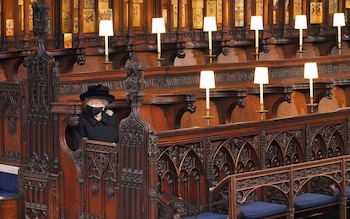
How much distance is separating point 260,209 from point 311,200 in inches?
28.6

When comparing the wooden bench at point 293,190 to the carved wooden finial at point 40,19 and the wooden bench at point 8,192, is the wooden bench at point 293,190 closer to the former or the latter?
the wooden bench at point 8,192

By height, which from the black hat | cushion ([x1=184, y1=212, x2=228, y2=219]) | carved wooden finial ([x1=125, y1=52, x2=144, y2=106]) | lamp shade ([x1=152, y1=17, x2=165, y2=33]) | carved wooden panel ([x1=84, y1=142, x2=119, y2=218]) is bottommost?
cushion ([x1=184, y1=212, x2=228, y2=219])

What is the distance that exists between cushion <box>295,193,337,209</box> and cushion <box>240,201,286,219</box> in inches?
11.2

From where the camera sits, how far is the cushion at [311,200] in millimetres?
10891

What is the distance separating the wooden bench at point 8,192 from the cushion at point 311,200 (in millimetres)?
2707

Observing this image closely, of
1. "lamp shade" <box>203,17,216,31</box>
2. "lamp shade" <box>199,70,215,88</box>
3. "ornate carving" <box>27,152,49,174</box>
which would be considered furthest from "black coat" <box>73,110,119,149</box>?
"lamp shade" <box>203,17,216,31</box>

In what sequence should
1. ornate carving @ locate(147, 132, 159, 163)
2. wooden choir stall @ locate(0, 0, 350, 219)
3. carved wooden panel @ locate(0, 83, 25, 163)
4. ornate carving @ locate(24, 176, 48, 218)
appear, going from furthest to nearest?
carved wooden panel @ locate(0, 83, 25, 163), ornate carving @ locate(24, 176, 48, 218), wooden choir stall @ locate(0, 0, 350, 219), ornate carving @ locate(147, 132, 159, 163)

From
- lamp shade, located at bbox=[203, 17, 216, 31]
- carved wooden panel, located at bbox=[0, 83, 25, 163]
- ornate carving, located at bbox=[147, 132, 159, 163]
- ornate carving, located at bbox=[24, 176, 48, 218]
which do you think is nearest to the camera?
ornate carving, located at bbox=[147, 132, 159, 163]

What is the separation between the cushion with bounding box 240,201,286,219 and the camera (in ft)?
33.9

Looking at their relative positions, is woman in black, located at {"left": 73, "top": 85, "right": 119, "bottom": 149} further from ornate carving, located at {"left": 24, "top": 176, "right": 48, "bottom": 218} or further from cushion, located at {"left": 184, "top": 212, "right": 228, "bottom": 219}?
cushion, located at {"left": 184, "top": 212, "right": 228, "bottom": 219}

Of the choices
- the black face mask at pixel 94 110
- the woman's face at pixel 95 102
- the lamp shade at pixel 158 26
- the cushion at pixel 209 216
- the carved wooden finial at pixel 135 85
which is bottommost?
the cushion at pixel 209 216

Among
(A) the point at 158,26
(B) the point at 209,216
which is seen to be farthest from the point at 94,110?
(A) the point at 158,26

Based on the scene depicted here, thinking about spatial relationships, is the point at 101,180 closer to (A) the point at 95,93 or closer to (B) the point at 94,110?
(B) the point at 94,110

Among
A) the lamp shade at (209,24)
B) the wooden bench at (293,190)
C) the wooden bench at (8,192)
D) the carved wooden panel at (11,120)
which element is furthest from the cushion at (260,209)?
the lamp shade at (209,24)
